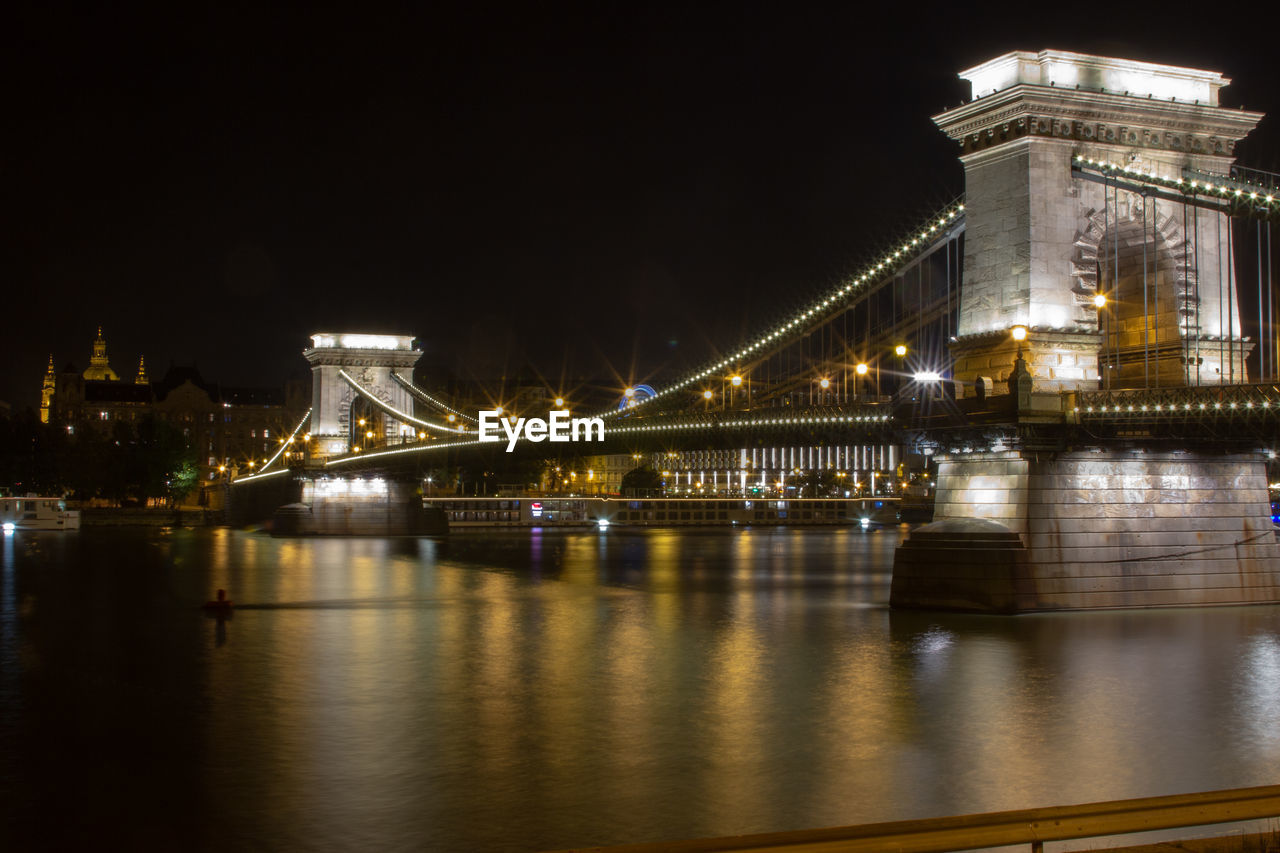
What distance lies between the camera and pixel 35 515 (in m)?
90.1

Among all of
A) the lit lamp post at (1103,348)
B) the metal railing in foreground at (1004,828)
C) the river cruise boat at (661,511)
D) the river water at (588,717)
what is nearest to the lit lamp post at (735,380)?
the river water at (588,717)

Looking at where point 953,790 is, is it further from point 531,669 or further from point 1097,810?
point 531,669

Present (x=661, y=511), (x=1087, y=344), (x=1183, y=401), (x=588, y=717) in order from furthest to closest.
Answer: (x=661, y=511) < (x=1087, y=344) < (x=1183, y=401) < (x=588, y=717)

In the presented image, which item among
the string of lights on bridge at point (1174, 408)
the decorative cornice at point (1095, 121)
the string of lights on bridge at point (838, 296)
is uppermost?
the decorative cornice at point (1095, 121)

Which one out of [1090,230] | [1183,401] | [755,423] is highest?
[1090,230]

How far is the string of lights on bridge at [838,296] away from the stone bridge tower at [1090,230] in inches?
108

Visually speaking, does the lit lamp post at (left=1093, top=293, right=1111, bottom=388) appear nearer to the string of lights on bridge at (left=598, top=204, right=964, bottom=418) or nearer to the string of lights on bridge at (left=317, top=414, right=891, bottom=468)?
the string of lights on bridge at (left=598, top=204, right=964, bottom=418)

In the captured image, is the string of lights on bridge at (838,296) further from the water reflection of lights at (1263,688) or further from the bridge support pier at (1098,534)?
the water reflection of lights at (1263,688)

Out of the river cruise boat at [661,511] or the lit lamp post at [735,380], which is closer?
the lit lamp post at [735,380]

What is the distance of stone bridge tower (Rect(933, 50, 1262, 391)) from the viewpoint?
2659cm

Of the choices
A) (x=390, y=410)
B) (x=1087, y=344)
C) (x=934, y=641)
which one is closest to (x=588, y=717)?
(x=934, y=641)

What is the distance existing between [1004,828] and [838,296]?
97.3ft

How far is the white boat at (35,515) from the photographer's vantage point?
88.9m

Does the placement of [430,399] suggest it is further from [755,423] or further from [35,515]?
[755,423]
